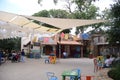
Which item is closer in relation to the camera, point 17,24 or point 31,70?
point 17,24

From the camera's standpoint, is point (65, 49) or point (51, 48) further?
point (51, 48)

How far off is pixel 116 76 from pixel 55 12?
49.8 metres

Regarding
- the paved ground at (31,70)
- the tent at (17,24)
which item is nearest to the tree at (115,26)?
the tent at (17,24)

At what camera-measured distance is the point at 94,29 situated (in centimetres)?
4916

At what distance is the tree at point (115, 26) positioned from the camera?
16.2 metres

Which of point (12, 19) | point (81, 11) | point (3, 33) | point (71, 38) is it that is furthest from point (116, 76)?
point (71, 38)

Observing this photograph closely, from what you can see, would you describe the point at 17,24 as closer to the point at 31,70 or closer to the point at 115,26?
the point at 31,70

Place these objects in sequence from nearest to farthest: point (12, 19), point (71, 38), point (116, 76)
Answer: point (116, 76) < point (12, 19) < point (71, 38)

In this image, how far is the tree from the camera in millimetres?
16203

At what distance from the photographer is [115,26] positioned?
16969mm

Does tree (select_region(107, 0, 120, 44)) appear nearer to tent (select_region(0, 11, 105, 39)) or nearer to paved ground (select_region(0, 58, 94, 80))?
tent (select_region(0, 11, 105, 39))

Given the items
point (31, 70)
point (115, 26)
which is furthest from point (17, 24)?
point (115, 26)

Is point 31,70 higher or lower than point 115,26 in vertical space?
lower

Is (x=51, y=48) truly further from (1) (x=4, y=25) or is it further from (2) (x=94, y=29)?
(1) (x=4, y=25)
